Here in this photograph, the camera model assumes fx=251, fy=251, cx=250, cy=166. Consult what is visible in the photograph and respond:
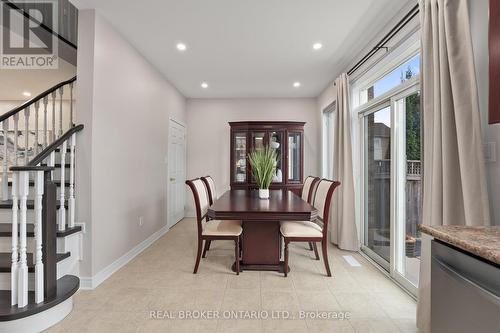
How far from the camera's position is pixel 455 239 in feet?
2.84

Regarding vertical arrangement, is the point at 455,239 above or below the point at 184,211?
above

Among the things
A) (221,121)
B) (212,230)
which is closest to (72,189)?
(212,230)

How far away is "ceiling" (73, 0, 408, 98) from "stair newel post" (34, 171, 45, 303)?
1.60m

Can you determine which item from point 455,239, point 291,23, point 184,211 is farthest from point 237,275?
point 184,211

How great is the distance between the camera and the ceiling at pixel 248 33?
2211 mm

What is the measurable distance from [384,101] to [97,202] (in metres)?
3.02

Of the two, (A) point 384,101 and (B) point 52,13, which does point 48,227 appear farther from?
(A) point 384,101

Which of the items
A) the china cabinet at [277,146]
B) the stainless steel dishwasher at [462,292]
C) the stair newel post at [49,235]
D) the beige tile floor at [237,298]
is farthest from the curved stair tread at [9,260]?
the china cabinet at [277,146]

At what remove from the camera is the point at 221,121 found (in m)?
5.23

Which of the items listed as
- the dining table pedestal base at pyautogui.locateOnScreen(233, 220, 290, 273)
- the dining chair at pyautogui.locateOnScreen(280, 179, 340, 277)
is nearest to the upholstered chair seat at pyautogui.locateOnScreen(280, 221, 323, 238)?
the dining chair at pyautogui.locateOnScreen(280, 179, 340, 277)

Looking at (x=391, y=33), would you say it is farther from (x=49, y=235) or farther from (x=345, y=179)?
(x=49, y=235)

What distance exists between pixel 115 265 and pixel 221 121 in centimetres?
338

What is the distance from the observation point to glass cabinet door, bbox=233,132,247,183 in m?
4.70

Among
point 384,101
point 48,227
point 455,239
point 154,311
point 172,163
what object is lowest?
point 154,311
